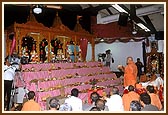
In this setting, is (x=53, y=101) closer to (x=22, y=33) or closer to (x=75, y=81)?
(x=75, y=81)

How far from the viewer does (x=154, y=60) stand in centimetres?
1177

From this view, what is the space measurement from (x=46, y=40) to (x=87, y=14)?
2413 mm

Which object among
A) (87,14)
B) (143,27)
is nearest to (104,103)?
(87,14)

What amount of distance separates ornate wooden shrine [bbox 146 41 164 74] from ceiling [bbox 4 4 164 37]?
2.90 ft

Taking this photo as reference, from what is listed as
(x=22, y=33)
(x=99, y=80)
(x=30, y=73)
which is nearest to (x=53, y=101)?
(x=30, y=73)

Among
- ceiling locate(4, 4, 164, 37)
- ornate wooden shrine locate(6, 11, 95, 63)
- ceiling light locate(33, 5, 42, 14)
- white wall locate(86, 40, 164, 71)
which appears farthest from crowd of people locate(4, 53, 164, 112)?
white wall locate(86, 40, 164, 71)

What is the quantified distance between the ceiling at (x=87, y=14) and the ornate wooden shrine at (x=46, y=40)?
0.73 ft

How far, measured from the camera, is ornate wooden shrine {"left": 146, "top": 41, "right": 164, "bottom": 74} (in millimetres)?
11502

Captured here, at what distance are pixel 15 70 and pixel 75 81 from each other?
1607mm

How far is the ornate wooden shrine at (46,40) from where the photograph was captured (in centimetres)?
839

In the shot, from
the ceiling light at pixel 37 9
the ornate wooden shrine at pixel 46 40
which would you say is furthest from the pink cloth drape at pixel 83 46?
the ceiling light at pixel 37 9

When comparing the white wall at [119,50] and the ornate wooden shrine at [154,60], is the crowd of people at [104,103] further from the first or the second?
the white wall at [119,50]

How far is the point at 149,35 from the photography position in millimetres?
12094

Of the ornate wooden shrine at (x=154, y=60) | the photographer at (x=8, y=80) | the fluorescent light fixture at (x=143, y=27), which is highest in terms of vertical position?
the fluorescent light fixture at (x=143, y=27)
